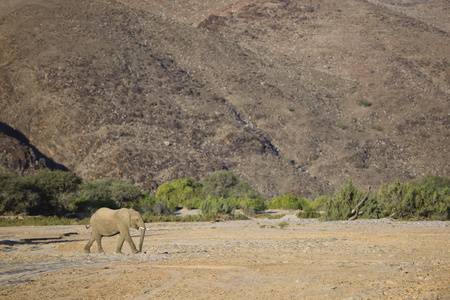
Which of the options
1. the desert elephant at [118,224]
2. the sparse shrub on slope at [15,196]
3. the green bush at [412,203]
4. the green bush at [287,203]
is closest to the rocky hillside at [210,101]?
the green bush at [287,203]

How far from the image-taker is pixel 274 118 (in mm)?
69938

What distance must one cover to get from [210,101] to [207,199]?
32.3 metres

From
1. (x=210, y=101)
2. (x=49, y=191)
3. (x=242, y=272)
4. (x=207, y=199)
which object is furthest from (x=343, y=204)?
(x=210, y=101)

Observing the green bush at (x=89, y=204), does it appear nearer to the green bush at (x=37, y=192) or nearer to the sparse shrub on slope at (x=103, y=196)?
the sparse shrub on slope at (x=103, y=196)

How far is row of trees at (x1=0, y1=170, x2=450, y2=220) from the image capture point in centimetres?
2531

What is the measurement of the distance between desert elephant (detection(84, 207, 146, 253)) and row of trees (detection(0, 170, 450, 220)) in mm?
15101

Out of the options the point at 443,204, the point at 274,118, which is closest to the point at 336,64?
the point at 274,118

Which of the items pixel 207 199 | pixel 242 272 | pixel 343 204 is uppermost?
pixel 242 272

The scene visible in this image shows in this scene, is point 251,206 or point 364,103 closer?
point 251,206

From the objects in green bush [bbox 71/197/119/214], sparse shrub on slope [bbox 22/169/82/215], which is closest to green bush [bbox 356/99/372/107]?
green bush [bbox 71/197/119/214]

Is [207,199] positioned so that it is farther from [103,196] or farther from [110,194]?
[103,196]

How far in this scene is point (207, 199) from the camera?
37312mm

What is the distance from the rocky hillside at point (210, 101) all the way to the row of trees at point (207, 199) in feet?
22.7

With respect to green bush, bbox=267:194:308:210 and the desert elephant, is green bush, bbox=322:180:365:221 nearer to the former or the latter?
the desert elephant
